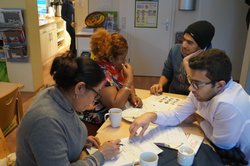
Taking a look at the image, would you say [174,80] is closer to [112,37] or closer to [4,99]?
[112,37]

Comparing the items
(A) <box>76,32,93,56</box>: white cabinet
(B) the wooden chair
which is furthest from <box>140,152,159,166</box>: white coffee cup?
(A) <box>76,32,93,56</box>: white cabinet

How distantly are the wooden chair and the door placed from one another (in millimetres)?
2352

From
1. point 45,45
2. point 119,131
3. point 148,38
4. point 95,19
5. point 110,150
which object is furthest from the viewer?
point 45,45

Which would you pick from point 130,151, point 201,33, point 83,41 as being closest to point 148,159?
point 130,151

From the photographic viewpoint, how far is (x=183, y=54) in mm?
2100

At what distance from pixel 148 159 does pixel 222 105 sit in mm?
429

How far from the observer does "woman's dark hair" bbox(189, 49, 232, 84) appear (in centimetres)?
118

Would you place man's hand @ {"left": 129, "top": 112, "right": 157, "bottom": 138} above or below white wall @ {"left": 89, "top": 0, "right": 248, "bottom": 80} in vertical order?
below

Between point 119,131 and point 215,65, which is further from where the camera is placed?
point 119,131

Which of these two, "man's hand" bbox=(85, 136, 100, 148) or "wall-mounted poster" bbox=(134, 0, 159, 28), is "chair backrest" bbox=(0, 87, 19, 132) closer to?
"man's hand" bbox=(85, 136, 100, 148)

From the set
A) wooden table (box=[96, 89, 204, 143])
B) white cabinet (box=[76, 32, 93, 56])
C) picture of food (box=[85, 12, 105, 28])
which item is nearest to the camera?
wooden table (box=[96, 89, 204, 143])

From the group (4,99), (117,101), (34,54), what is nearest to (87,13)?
(34,54)

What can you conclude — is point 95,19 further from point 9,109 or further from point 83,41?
point 9,109

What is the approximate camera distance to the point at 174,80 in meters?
2.20
